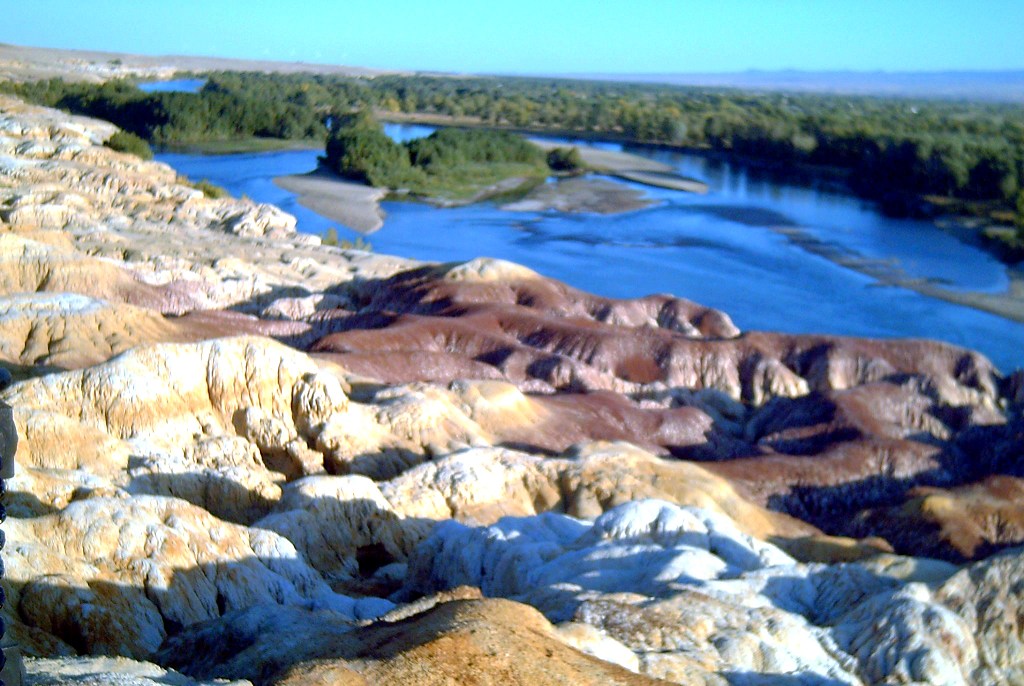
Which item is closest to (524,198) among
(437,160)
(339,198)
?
(437,160)

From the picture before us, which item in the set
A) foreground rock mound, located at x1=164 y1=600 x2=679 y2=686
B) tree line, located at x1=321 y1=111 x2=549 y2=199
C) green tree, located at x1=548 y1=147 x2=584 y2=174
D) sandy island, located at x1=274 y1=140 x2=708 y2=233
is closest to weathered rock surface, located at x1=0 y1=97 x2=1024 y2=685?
foreground rock mound, located at x1=164 y1=600 x2=679 y2=686

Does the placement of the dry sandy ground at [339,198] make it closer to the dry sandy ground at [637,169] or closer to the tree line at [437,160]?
the tree line at [437,160]

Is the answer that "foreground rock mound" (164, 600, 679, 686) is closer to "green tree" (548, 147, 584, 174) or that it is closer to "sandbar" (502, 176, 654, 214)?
"sandbar" (502, 176, 654, 214)

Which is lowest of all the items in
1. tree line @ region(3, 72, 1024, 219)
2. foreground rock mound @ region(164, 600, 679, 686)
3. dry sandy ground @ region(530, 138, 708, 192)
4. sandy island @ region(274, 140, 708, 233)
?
sandy island @ region(274, 140, 708, 233)

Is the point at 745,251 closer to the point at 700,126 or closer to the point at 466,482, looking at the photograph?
the point at 466,482

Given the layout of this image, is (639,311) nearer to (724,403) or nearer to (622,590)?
(724,403)

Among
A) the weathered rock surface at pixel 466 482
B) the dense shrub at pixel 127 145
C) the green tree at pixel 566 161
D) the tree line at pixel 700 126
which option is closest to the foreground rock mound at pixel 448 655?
the weathered rock surface at pixel 466 482
